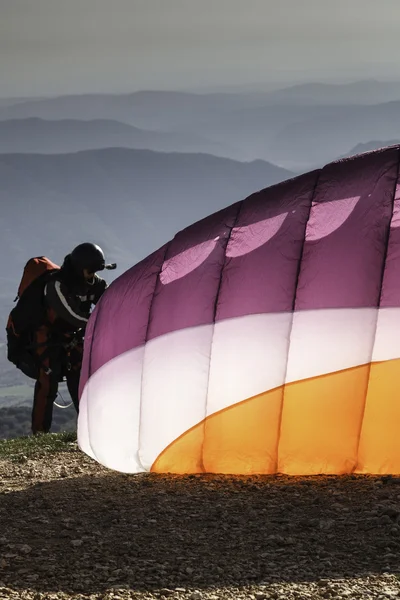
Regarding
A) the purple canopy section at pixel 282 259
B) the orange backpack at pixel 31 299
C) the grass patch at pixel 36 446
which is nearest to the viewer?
the purple canopy section at pixel 282 259

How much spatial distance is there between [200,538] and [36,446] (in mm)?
5579

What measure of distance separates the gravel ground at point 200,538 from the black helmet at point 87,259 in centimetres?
442

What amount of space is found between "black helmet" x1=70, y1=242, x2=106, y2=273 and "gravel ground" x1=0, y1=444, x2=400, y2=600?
442 cm

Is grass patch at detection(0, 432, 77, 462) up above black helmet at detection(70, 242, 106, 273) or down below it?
below

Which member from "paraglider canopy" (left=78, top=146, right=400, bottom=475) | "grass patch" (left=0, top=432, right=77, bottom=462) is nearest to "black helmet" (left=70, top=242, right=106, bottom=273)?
"grass patch" (left=0, top=432, right=77, bottom=462)

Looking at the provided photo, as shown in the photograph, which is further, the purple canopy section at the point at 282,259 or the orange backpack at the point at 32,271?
the orange backpack at the point at 32,271

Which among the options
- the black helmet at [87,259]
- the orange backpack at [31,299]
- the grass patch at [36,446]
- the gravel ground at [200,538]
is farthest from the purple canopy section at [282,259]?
the orange backpack at [31,299]

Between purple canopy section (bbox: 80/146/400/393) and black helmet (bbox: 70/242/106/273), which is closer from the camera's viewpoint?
purple canopy section (bbox: 80/146/400/393)

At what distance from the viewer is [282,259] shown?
9.33m

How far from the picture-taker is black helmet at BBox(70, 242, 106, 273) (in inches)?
555

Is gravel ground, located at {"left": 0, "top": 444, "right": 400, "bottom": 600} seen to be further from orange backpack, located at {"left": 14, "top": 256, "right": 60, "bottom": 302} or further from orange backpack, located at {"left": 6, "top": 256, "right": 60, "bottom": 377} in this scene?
orange backpack, located at {"left": 14, "top": 256, "right": 60, "bottom": 302}

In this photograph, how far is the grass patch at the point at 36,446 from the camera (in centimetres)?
1246

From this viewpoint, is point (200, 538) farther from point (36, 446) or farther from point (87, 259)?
point (87, 259)

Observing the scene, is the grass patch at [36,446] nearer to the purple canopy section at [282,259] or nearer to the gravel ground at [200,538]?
the gravel ground at [200,538]
